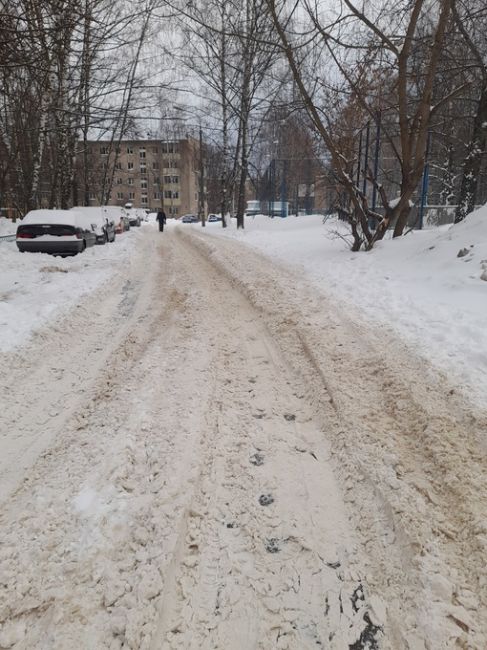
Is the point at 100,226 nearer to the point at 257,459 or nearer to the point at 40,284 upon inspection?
the point at 40,284

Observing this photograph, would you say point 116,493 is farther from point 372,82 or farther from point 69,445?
point 372,82

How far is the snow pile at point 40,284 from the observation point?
5238 mm

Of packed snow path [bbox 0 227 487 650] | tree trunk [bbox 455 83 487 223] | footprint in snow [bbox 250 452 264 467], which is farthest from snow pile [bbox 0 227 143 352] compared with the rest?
tree trunk [bbox 455 83 487 223]

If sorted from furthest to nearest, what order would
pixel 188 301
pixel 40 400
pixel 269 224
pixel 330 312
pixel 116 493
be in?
pixel 269 224
pixel 188 301
pixel 330 312
pixel 40 400
pixel 116 493

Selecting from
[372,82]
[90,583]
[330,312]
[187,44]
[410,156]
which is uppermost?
[187,44]

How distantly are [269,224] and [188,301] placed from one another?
20655mm

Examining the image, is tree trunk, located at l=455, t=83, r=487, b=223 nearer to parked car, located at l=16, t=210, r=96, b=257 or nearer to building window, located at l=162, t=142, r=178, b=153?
parked car, located at l=16, t=210, r=96, b=257

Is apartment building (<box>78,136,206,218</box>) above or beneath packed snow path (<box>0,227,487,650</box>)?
above

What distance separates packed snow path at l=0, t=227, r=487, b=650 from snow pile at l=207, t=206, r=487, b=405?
17.9 inches

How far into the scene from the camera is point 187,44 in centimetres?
1830

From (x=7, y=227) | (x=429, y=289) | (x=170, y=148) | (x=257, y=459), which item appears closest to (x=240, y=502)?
(x=257, y=459)

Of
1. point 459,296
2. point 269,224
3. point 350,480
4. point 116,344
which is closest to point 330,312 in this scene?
point 459,296

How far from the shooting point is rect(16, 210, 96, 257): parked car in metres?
11.8

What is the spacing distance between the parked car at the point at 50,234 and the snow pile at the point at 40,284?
362 mm
